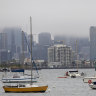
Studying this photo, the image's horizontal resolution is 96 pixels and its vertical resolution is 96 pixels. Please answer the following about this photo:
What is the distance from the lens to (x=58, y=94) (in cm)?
8669

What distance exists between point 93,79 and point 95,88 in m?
20.1

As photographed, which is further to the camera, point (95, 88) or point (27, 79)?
point (27, 79)

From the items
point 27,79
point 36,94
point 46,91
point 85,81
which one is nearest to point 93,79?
point 85,81

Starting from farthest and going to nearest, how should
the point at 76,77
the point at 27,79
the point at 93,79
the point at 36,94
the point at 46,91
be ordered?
the point at 76,77
the point at 27,79
the point at 93,79
the point at 46,91
the point at 36,94

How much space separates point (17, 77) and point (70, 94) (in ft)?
127

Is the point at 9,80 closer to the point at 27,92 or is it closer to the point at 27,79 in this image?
the point at 27,79

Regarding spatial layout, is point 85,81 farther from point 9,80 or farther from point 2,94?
point 2,94

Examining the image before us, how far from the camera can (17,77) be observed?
12312 centimetres

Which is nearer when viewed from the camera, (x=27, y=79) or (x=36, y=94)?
(x=36, y=94)

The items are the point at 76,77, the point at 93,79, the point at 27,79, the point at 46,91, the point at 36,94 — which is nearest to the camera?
the point at 36,94

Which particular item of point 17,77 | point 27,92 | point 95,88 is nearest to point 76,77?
point 17,77

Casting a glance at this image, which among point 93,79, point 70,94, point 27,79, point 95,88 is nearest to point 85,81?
point 93,79

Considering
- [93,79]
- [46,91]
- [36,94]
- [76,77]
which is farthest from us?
[76,77]

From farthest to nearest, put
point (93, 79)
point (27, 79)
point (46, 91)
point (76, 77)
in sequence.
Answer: point (76, 77), point (27, 79), point (93, 79), point (46, 91)
